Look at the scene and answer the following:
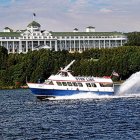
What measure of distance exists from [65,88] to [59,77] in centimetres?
213

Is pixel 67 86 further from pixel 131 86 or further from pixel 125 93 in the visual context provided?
pixel 131 86

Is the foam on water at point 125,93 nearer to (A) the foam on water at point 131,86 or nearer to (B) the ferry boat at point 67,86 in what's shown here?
(A) the foam on water at point 131,86

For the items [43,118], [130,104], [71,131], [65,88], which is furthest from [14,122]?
[65,88]

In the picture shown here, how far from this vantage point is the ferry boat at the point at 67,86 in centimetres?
11212

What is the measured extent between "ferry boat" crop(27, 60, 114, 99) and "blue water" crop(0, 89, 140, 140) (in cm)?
238

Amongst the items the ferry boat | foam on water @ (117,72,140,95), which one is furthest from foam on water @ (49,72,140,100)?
the ferry boat

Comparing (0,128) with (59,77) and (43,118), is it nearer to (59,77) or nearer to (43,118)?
(43,118)

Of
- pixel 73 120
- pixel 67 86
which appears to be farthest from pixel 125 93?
pixel 73 120

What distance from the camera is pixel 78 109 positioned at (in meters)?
93.9

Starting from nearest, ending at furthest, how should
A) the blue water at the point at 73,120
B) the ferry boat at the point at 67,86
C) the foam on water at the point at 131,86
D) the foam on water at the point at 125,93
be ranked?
the blue water at the point at 73,120
the ferry boat at the point at 67,86
the foam on water at the point at 125,93
the foam on water at the point at 131,86

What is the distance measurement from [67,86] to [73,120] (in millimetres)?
34344

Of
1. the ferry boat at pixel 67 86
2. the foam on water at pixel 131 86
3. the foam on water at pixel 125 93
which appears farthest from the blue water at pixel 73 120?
the foam on water at pixel 131 86

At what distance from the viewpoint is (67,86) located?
112562mm

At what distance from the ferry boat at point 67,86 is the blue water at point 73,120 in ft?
7.80
